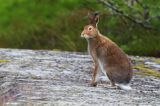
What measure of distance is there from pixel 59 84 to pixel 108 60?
762 mm

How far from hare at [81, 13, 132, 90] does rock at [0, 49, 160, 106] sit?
0.19 metres

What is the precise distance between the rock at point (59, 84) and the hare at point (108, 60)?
19cm

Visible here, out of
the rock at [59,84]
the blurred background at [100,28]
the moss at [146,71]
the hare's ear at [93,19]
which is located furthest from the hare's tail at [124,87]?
the blurred background at [100,28]

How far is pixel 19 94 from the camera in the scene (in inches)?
431

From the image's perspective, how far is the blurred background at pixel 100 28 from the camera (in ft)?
60.8

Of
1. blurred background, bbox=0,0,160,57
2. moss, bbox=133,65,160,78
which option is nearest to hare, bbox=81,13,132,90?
moss, bbox=133,65,160,78

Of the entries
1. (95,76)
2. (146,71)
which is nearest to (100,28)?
(146,71)

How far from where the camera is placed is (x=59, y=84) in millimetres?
12352

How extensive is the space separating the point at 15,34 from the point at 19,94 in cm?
1233

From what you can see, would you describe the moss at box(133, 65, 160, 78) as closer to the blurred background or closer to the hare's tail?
the hare's tail

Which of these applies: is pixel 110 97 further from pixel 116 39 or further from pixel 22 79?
pixel 116 39

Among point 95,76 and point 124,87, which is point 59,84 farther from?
point 124,87

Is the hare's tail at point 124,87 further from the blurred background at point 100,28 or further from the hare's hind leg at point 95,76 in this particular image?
the blurred background at point 100,28

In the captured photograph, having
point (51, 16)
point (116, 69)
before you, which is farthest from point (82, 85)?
point (51, 16)
